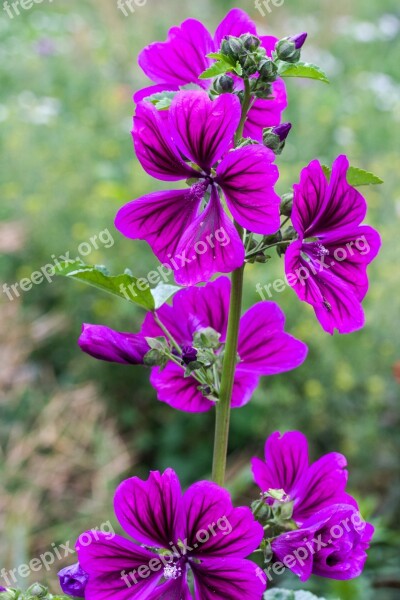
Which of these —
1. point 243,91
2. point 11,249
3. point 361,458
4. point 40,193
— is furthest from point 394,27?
point 243,91

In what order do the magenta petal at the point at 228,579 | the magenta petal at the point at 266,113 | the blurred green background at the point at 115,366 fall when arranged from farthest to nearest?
the blurred green background at the point at 115,366 < the magenta petal at the point at 266,113 < the magenta petal at the point at 228,579

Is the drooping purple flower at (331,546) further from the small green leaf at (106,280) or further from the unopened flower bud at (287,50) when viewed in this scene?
the unopened flower bud at (287,50)

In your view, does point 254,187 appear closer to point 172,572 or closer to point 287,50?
point 287,50

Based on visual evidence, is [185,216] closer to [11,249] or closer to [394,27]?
[11,249]

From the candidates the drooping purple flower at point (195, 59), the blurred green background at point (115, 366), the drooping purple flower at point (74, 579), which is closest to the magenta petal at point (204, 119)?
the drooping purple flower at point (195, 59)

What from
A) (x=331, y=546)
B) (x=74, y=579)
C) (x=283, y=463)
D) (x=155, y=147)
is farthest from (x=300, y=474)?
(x=155, y=147)

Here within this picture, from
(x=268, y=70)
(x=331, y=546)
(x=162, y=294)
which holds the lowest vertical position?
(x=331, y=546)

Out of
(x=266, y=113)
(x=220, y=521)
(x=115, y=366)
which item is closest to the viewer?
(x=220, y=521)
